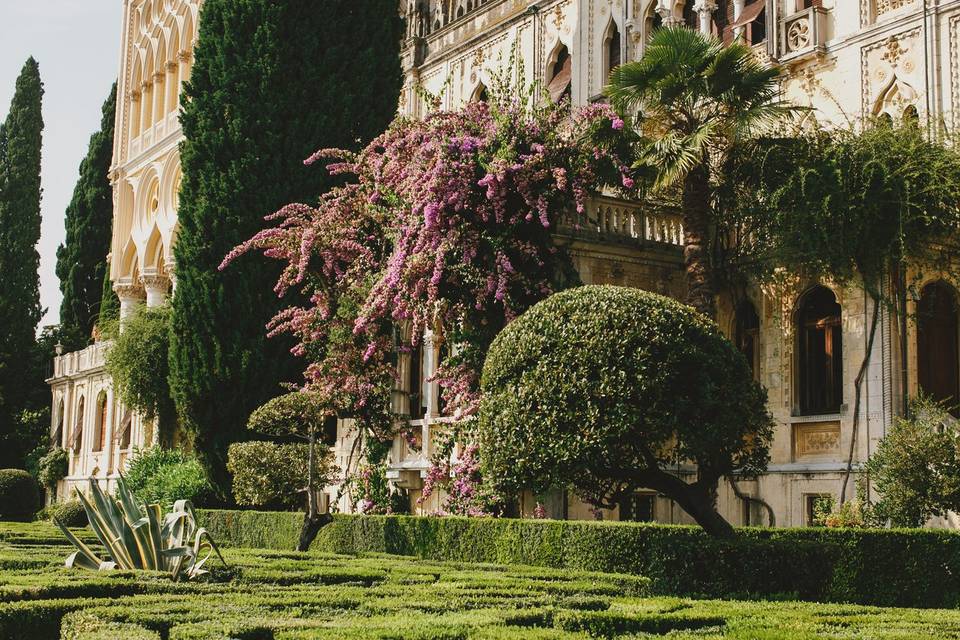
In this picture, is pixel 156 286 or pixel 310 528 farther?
pixel 156 286

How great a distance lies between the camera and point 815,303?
17953 millimetres

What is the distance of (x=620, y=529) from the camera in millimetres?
13680

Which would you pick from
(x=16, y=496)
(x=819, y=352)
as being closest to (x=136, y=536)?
(x=819, y=352)

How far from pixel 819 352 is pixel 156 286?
24.9 meters

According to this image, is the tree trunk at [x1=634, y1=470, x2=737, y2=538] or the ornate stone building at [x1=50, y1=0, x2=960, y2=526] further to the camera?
the ornate stone building at [x1=50, y1=0, x2=960, y2=526]

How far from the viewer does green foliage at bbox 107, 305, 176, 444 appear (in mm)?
31375

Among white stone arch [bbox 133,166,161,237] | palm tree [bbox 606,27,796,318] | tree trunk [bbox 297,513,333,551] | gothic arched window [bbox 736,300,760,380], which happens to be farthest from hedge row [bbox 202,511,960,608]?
white stone arch [bbox 133,166,161,237]

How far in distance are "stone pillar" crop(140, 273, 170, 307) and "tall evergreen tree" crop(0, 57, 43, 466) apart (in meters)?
10.6

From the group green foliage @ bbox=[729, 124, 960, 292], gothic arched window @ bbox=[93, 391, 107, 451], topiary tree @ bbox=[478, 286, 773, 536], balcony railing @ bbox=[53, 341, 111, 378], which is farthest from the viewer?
gothic arched window @ bbox=[93, 391, 107, 451]

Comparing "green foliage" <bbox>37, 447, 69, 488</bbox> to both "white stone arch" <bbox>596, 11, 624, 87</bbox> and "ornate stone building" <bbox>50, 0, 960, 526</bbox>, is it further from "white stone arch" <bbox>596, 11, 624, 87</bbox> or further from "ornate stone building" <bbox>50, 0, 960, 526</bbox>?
"white stone arch" <bbox>596, 11, 624, 87</bbox>

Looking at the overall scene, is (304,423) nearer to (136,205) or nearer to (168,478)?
(168,478)

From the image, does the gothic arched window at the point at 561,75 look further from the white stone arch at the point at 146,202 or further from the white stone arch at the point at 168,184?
the white stone arch at the point at 146,202

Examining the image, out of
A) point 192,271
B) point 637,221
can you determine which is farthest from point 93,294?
point 637,221

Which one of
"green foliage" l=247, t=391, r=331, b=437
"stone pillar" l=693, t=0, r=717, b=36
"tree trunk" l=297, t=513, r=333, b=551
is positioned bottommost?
"tree trunk" l=297, t=513, r=333, b=551
